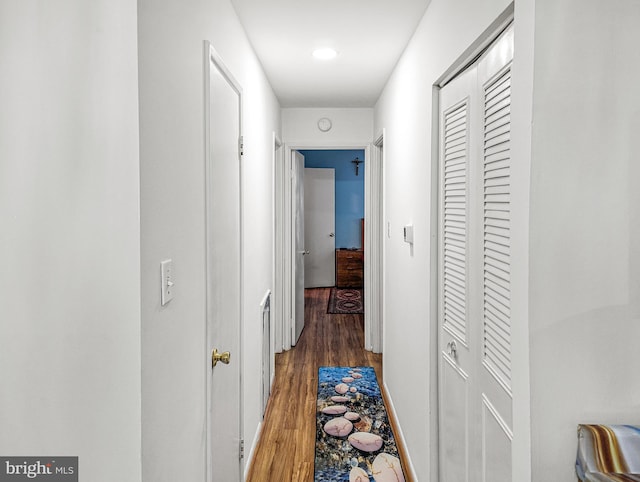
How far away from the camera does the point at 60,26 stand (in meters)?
0.78

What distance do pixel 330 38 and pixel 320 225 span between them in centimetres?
557

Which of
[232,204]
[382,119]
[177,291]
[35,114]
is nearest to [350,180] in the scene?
[382,119]

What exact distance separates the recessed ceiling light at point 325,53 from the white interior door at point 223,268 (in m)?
0.80

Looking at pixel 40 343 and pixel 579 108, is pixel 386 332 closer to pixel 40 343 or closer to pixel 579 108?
pixel 579 108

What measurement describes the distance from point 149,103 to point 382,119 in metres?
2.98

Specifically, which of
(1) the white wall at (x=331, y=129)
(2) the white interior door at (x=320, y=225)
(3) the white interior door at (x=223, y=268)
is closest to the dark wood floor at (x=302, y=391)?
(3) the white interior door at (x=223, y=268)

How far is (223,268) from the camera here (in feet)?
6.40

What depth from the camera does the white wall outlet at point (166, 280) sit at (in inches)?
47.2

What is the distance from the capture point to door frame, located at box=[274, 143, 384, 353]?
455cm

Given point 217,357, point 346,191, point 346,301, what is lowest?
point 346,301

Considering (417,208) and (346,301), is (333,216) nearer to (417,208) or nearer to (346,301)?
(346,301)

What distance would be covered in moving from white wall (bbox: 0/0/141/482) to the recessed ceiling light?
6.67ft

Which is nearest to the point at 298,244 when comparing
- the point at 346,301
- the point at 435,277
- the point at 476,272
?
the point at 346,301

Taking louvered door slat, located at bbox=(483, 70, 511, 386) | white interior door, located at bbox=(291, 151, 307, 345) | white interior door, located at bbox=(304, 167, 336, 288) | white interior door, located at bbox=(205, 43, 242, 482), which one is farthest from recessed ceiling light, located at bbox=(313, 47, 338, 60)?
white interior door, located at bbox=(304, 167, 336, 288)
